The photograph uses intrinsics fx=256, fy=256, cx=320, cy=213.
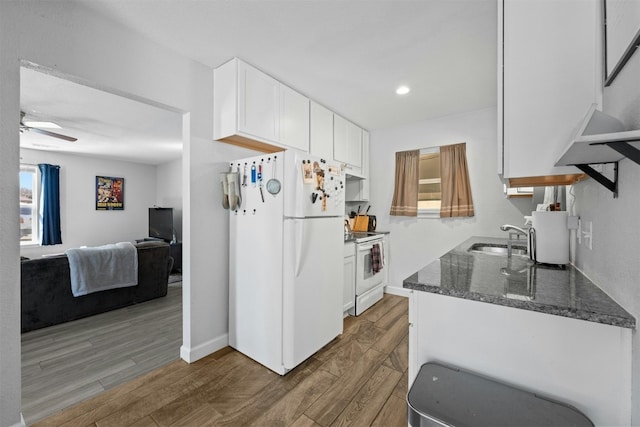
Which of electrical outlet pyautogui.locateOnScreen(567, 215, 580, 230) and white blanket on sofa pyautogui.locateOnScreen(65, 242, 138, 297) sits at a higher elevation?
electrical outlet pyautogui.locateOnScreen(567, 215, 580, 230)

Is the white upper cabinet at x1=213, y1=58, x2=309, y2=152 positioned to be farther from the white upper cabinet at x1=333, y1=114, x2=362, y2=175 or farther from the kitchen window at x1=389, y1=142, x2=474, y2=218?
the kitchen window at x1=389, y1=142, x2=474, y2=218

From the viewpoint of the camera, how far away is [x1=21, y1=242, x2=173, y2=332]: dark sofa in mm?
2645

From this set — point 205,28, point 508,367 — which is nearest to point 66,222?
point 205,28

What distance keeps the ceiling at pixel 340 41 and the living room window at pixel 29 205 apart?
3117 millimetres

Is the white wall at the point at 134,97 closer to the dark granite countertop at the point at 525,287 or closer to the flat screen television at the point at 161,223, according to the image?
the dark granite countertop at the point at 525,287

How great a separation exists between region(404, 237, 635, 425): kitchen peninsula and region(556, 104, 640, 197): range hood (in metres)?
0.42

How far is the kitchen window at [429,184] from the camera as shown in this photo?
3.62m

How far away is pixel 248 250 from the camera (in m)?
2.24

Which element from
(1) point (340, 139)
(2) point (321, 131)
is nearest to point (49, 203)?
(2) point (321, 131)

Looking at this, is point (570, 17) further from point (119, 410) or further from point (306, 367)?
point (119, 410)

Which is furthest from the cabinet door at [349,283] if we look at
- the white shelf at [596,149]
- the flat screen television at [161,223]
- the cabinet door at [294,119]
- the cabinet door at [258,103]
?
the flat screen television at [161,223]

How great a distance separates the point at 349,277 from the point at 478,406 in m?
2.16

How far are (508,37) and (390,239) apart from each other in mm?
3063

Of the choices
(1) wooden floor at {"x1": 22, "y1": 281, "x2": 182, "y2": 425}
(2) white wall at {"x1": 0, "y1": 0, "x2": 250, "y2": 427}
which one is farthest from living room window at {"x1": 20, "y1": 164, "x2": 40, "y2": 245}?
(2) white wall at {"x1": 0, "y1": 0, "x2": 250, "y2": 427}
